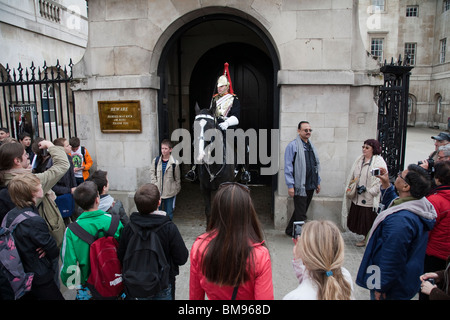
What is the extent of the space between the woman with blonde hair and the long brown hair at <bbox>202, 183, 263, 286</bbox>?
0.32 metres

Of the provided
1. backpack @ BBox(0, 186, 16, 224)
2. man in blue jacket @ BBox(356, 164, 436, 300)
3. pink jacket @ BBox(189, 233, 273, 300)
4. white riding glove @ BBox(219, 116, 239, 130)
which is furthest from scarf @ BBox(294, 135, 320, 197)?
backpack @ BBox(0, 186, 16, 224)

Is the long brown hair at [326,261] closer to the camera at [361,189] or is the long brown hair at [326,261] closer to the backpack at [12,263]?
the backpack at [12,263]

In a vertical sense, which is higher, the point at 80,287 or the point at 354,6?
the point at 354,6

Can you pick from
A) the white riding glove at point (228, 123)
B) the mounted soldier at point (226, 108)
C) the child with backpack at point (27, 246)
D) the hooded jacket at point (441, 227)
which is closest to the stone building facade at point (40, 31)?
the mounted soldier at point (226, 108)

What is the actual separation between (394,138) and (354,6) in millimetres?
2511

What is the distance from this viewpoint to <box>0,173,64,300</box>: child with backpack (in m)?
2.65

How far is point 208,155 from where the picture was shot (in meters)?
5.13

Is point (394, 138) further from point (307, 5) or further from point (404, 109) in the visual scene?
point (307, 5)

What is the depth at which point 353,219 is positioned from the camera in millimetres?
5172

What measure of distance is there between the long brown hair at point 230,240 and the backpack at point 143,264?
2.03 ft

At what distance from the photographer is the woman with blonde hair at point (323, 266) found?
1.73 metres

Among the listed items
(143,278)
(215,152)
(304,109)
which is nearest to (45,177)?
(143,278)

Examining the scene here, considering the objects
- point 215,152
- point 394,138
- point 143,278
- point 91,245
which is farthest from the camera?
point 394,138

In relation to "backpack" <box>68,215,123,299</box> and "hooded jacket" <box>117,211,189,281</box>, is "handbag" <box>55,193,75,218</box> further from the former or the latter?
"hooded jacket" <box>117,211,189,281</box>
